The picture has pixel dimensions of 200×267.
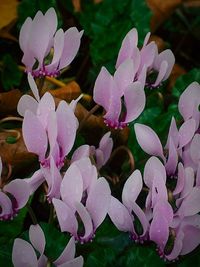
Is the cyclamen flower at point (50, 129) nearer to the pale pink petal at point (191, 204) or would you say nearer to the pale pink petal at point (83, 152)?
the pale pink petal at point (83, 152)

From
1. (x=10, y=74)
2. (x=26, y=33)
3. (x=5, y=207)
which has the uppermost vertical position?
(x=26, y=33)

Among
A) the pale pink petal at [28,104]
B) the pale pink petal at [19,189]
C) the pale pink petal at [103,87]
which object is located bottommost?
the pale pink petal at [19,189]

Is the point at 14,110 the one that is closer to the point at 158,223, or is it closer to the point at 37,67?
the point at 37,67

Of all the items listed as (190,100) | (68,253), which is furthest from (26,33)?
(68,253)

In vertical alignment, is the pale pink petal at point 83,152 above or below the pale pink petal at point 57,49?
below

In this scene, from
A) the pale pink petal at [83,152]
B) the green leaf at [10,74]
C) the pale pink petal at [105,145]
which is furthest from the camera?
the green leaf at [10,74]

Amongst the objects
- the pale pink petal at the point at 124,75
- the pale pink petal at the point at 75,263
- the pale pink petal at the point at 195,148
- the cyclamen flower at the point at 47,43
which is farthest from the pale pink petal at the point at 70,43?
Result: the pale pink petal at the point at 75,263

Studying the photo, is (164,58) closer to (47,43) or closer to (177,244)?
(47,43)
